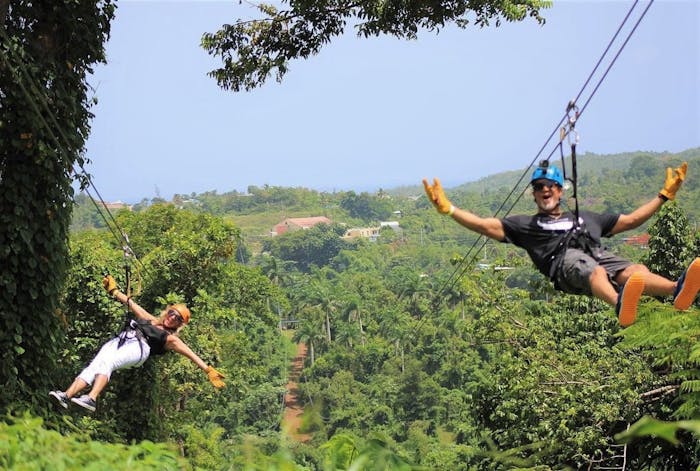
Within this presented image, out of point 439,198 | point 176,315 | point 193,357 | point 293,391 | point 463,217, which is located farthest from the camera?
point 293,391

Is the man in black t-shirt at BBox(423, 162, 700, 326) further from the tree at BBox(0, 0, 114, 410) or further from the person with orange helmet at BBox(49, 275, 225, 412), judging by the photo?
the tree at BBox(0, 0, 114, 410)

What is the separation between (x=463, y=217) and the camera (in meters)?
4.90

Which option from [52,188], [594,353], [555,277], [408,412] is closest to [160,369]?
[594,353]

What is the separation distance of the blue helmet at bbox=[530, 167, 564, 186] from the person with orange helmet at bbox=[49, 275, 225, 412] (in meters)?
3.32

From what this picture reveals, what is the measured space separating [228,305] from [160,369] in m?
5.67

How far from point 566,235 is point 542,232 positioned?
0.15 metres

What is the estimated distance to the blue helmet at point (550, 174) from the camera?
4.98 metres

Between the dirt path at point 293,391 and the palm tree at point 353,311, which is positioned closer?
the dirt path at point 293,391

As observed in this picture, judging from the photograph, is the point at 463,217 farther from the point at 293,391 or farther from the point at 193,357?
the point at 293,391

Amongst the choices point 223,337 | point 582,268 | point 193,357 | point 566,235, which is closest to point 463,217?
point 566,235

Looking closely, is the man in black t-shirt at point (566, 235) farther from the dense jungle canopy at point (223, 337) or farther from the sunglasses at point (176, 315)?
the sunglasses at point (176, 315)

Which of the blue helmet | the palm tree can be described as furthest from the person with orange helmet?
the palm tree

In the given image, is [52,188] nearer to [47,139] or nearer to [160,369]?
[47,139]

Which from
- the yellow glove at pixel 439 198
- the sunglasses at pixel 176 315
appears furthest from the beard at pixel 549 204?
the sunglasses at pixel 176 315
